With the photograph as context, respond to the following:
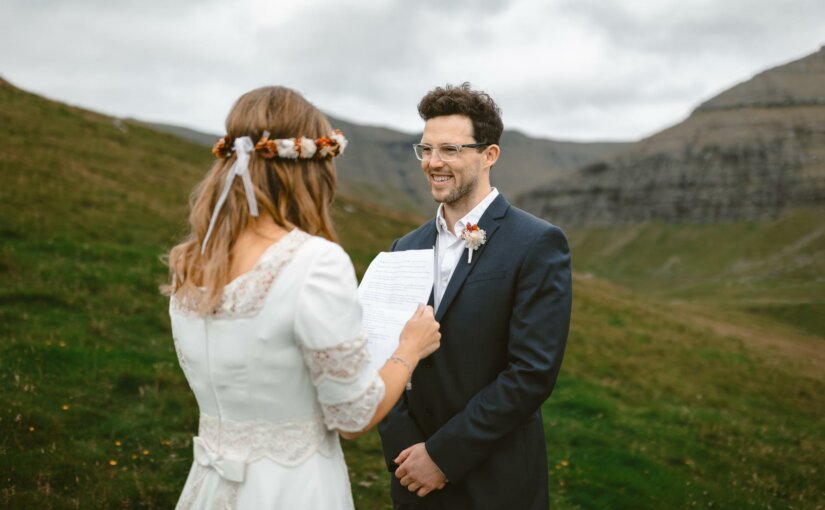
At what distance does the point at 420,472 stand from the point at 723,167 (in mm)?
153109

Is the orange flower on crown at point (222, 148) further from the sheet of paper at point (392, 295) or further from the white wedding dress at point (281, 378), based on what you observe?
the sheet of paper at point (392, 295)

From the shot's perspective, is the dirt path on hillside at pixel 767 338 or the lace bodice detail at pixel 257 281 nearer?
the lace bodice detail at pixel 257 281

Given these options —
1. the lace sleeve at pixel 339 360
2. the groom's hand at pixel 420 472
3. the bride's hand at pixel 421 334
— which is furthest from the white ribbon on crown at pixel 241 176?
the groom's hand at pixel 420 472

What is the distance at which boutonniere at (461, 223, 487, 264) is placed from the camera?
13.8ft

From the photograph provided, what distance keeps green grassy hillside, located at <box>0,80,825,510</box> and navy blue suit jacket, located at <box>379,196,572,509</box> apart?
1078 mm

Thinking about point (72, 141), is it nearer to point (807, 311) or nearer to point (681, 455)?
point (681, 455)

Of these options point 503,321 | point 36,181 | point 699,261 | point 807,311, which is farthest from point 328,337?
point 699,261

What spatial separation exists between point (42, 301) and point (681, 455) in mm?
11423

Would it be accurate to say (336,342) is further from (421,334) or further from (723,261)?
(723,261)

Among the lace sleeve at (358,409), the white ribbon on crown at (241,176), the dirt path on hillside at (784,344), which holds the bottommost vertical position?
the dirt path on hillside at (784,344)

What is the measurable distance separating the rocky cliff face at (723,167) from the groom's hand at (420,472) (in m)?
144

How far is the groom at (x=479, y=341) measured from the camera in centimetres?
387

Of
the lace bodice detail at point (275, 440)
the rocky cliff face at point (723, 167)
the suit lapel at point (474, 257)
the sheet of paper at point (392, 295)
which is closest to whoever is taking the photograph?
the lace bodice detail at point (275, 440)

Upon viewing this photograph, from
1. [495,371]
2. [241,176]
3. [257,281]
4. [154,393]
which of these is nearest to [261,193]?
[241,176]
